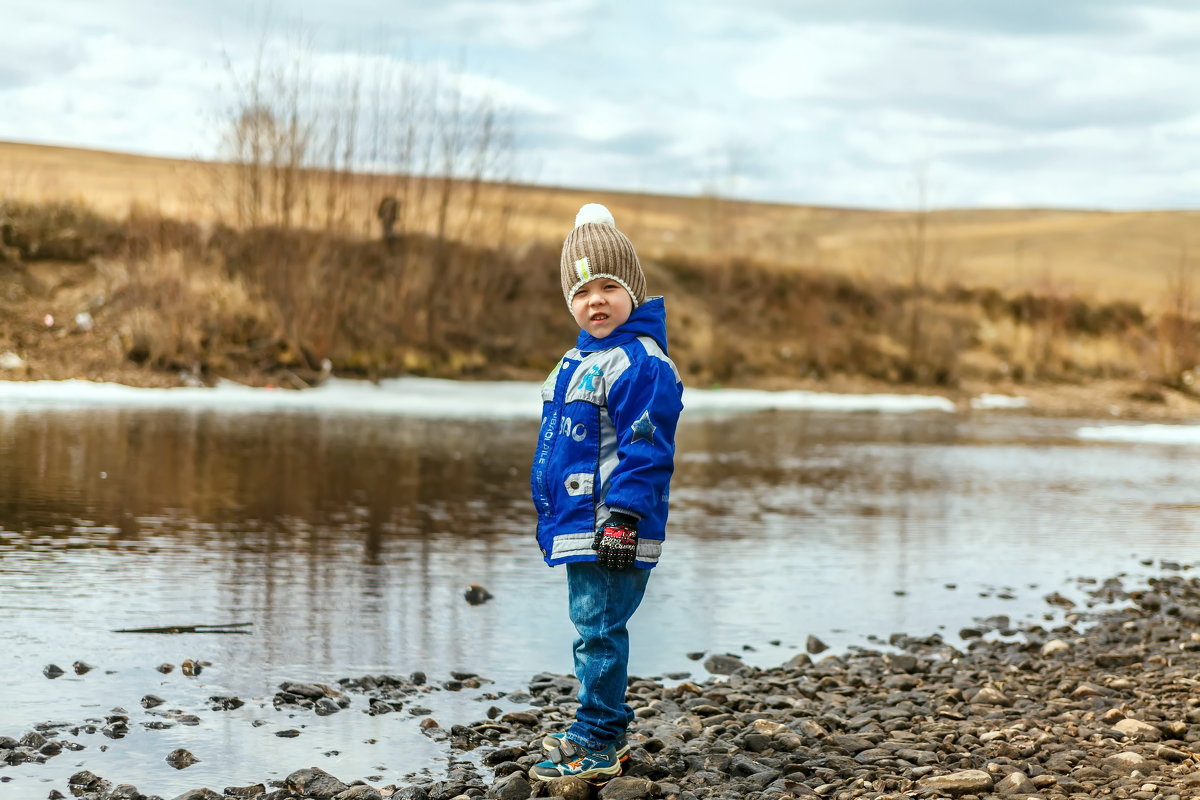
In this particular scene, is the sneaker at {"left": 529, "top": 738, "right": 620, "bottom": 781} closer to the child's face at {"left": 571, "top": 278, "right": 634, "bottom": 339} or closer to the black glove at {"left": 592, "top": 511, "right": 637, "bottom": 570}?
the black glove at {"left": 592, "top": 511, "right": 637, "bottom": 570}

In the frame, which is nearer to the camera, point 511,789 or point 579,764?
point 511,789

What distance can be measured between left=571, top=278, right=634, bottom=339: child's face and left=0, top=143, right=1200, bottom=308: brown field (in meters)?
25.5

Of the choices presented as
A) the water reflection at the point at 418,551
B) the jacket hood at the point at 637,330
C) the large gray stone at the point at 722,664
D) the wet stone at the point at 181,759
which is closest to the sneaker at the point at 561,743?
the water reflection at the point at 418,551

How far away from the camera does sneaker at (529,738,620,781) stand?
462cm

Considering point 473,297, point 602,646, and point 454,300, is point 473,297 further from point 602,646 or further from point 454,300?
point 602,646

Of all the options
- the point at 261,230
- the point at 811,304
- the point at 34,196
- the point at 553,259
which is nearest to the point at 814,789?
the point at 261,230

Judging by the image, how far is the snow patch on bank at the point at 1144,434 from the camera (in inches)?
1031

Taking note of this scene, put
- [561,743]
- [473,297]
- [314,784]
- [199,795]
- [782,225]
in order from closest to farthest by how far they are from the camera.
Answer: [199,795]
[314,784]
[561,743]
[473,297]
[782,225]

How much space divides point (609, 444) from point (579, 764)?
1195 mm

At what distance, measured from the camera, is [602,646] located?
15.5 feet

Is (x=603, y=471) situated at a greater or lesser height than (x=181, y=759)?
greater

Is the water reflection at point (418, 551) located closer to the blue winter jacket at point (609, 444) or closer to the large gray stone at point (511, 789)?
the large gray stone at point (511, 789)

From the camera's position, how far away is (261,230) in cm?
2892

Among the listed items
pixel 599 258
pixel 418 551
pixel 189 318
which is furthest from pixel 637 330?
pixel 189 318
